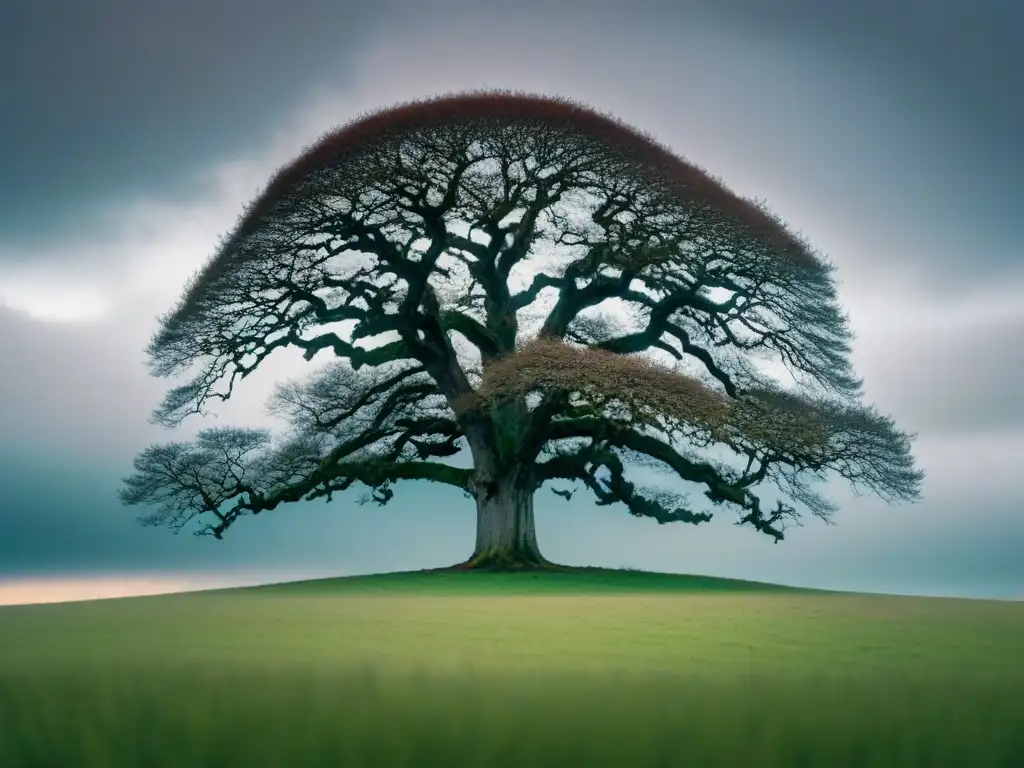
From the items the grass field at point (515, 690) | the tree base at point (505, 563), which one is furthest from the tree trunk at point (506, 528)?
the grass field at point (515, 690)

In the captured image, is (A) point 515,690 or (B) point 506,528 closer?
(A) point 515,690

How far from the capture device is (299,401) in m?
26.2

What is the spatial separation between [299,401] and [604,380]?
10780mm

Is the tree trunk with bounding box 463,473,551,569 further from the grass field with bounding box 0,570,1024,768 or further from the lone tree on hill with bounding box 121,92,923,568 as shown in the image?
the grass field with bounding box 0,570,1024,768

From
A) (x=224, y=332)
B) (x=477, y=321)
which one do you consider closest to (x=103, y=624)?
(x=224, y=332)

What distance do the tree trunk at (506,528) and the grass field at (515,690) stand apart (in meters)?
10.2

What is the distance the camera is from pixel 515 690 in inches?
178

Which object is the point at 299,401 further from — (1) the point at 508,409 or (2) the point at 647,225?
(2) the point at 647,225

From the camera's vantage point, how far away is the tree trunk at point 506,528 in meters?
22.4

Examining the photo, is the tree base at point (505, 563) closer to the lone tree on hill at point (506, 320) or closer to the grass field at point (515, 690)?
the lone tree on hill at point (506, 320)

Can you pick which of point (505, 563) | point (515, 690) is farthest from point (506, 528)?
point (515, 690)

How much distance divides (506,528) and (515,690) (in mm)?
18130

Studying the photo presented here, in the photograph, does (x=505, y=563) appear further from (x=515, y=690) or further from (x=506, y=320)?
(x=515, y=690)

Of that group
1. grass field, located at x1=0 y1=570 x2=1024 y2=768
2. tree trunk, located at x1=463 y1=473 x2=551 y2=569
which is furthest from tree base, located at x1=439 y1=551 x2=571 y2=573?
grass field, located at x1=0 y1=570 x2=1024 y2=768
